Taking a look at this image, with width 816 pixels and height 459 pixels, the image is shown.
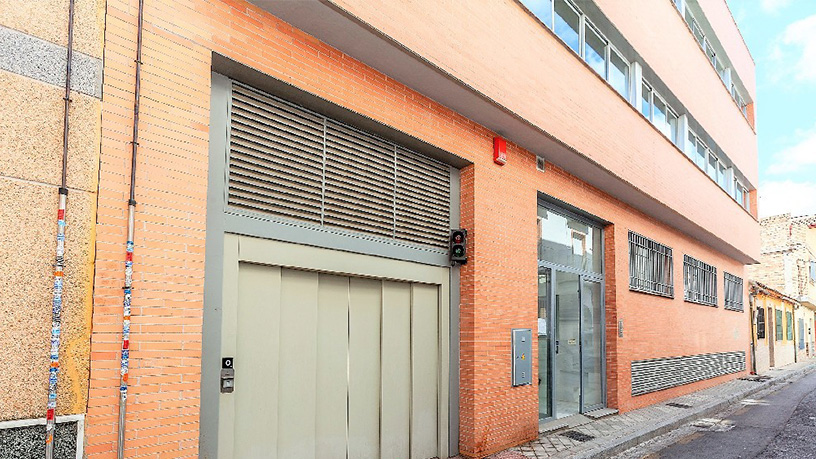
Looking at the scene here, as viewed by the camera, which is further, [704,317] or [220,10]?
[704,317]

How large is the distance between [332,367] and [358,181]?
1901mm

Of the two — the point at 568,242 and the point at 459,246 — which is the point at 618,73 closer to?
the point at 568,242

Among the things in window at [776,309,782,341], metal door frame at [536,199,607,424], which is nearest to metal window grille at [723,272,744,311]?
window at [776,309,782,341]

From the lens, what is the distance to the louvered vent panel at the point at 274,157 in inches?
194

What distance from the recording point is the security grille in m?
4.99

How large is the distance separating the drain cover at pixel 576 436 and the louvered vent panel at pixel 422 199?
348 cm

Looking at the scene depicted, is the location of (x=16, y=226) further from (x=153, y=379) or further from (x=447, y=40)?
(x=447, y=40)

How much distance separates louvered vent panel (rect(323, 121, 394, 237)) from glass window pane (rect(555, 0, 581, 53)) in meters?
4.21

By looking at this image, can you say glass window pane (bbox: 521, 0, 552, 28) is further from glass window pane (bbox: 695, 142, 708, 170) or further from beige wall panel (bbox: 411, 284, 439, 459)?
glass window pane (bbox: 695, 142, 708, 170)

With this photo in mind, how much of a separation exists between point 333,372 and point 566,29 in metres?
6.63

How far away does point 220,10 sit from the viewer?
4582 mm

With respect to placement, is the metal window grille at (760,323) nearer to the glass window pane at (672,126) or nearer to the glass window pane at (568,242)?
the glass window pane at (672,126)

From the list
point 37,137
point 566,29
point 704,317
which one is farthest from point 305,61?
point 704,317

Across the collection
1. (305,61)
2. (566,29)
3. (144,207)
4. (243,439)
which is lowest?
(243,439)
